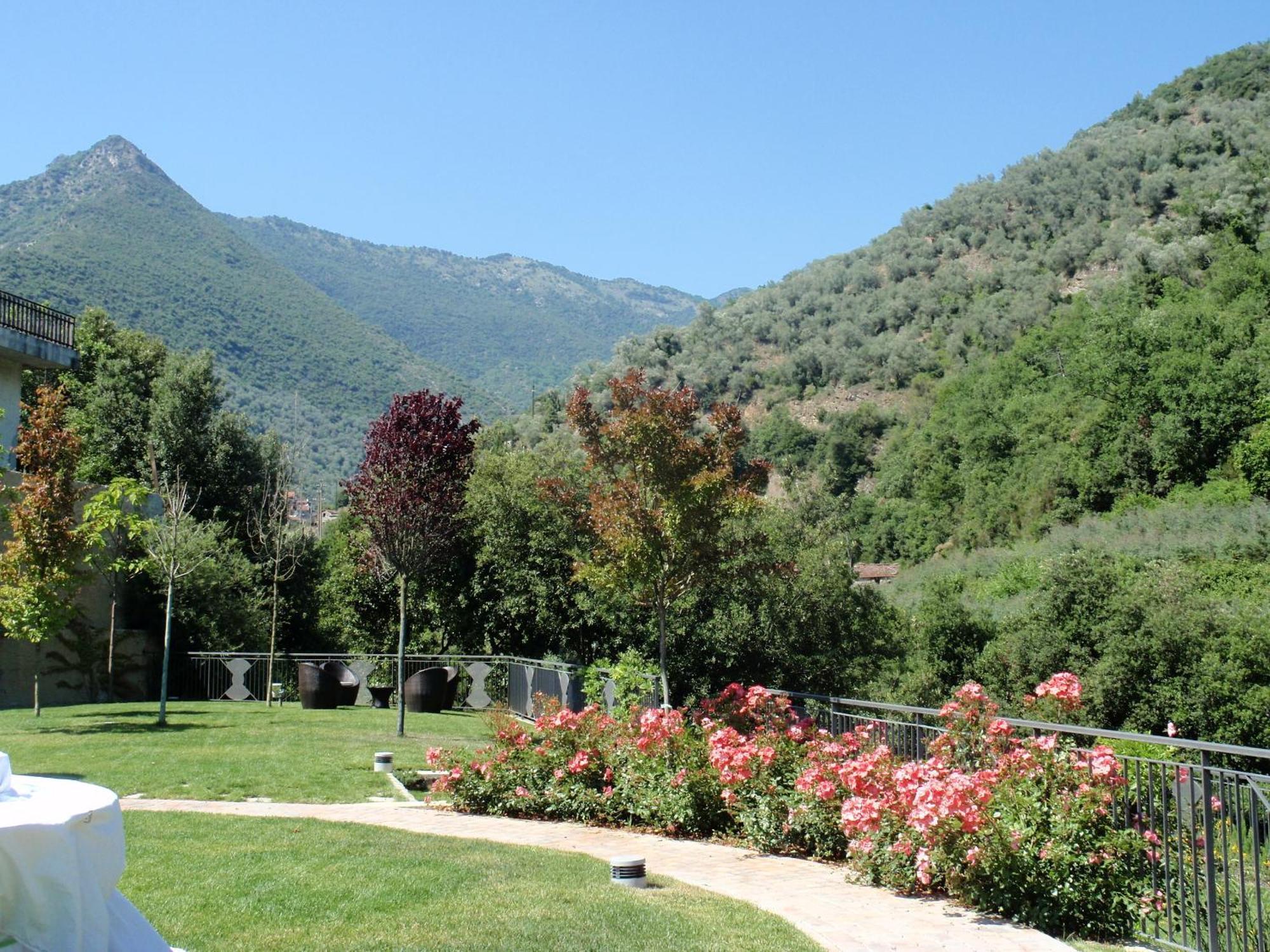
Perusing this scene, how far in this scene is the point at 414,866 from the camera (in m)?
7.15

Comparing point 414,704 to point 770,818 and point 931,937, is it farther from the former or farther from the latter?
point 931,937

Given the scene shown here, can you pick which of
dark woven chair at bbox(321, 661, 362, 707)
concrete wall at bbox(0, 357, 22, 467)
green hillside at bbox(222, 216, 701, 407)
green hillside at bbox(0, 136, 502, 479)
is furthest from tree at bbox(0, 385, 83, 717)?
green hillside at bbox(222, 216, 701, 407)

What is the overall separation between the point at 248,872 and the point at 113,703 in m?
17.6

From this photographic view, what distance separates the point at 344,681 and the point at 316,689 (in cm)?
120

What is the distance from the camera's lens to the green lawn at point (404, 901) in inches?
214

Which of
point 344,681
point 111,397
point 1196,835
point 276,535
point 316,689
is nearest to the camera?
point 1196,835

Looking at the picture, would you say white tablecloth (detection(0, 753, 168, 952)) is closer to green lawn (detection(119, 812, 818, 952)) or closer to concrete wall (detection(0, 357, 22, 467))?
green lawn (detection(119, 812, 818, 952))

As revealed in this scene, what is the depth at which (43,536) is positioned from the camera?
16188 millimetres

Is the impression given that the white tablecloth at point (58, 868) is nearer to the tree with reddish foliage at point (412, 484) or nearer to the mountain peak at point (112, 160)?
the tree with reddish foliage at point (412, 484)

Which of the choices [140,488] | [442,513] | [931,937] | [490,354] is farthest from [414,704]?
[490,354]

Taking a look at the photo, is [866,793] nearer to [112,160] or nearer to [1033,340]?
[1033,340]

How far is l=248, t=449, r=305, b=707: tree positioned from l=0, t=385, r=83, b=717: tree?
7.50 meters

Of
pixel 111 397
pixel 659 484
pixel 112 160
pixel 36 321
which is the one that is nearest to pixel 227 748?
pixel 659 484

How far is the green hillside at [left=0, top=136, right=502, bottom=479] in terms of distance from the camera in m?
84.4
